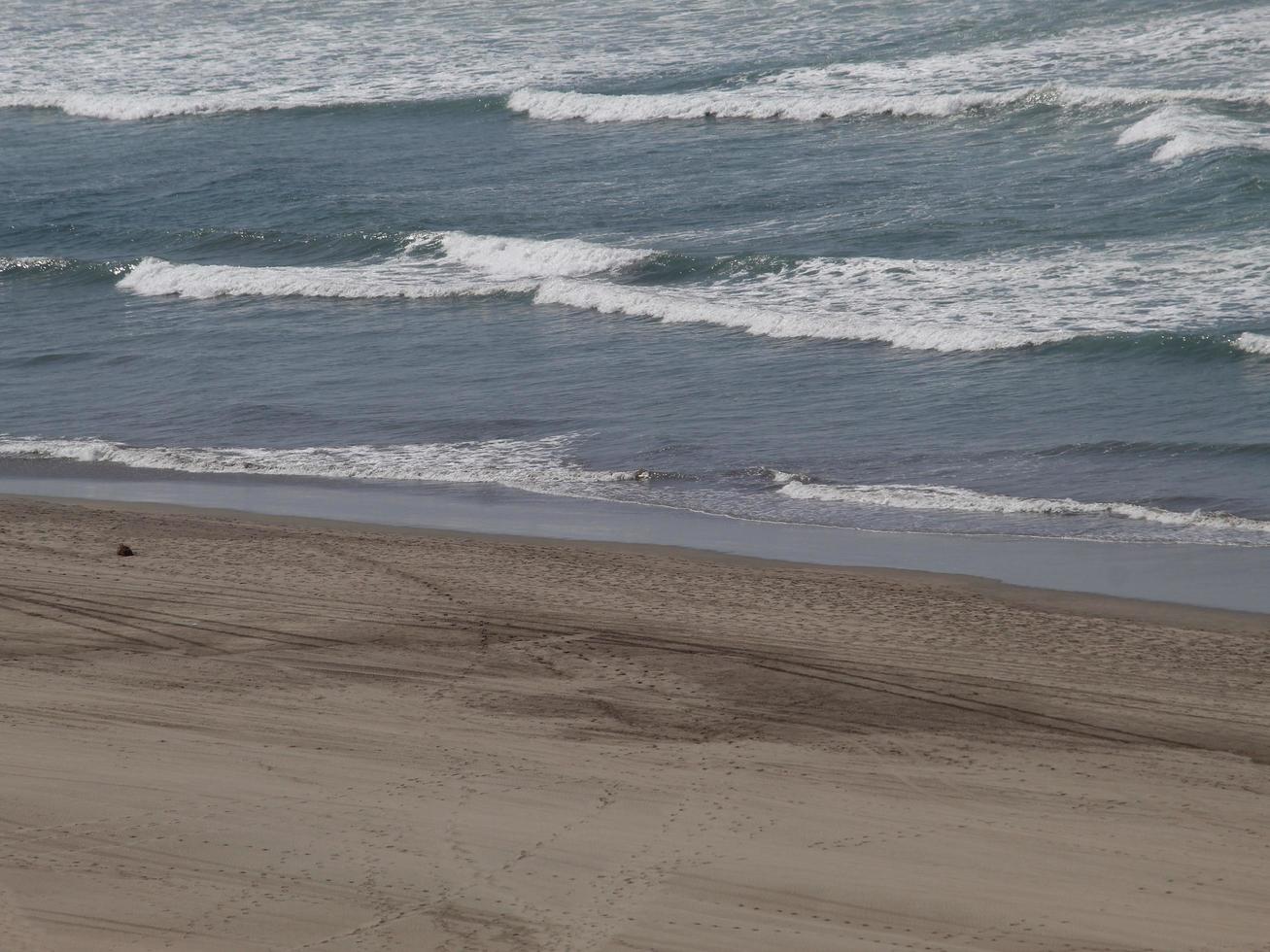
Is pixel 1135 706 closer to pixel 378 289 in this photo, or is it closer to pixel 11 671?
pixel 11 671

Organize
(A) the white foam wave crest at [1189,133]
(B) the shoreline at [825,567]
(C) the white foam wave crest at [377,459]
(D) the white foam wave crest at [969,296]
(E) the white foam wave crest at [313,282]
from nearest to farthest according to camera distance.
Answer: (B) the shoreline at [825,567] < (C) the white foam wave crest at [377,459] < (D) the white foam wave crest at [969,296] < (E) the white foam wave crest at [313,282] < (A) the white foam wave crest at [1189,133]

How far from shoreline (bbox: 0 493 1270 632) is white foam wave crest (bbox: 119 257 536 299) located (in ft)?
29.0

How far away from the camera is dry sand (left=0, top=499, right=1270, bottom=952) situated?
6613 mm

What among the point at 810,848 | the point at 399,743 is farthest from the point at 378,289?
the point at 810,848

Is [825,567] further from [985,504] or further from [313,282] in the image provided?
[313,282]

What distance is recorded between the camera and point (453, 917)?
6.61 metres

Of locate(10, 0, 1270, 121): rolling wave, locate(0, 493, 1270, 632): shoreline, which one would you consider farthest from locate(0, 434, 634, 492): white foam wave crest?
locate(10, 0, 1270, 121): rolling wave

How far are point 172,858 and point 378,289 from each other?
1700cm

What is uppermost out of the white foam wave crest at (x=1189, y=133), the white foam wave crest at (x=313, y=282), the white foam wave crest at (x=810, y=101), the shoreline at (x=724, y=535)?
the white foam wave crest at (x=810, y=101)

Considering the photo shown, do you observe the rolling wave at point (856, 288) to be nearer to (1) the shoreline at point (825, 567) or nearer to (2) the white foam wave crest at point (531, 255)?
(2) the white foam wave crest at point (531, 255)

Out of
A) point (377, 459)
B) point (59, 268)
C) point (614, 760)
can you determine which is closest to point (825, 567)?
point (614, 760)

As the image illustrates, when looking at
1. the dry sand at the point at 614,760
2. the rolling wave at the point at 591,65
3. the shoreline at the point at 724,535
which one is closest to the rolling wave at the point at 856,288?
the shoreline at the point at 724,535

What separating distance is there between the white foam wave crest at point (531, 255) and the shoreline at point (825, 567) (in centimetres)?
981

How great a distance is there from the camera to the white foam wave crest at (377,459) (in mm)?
15062
